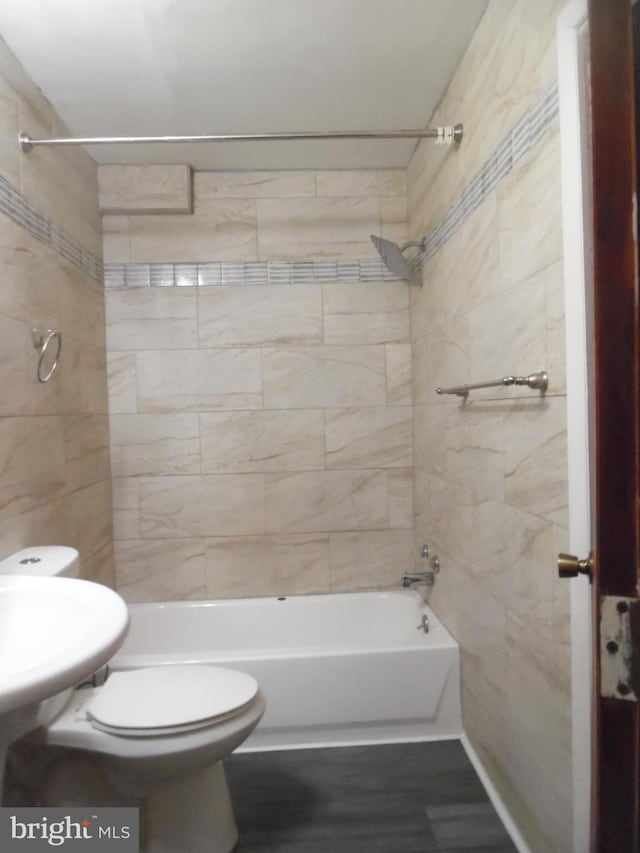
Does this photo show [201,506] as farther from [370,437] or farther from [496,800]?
[496,800]

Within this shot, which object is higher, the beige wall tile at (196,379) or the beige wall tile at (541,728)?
the beige wall tile at (196,379)

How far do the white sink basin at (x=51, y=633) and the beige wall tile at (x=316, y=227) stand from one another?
1810 millimetres

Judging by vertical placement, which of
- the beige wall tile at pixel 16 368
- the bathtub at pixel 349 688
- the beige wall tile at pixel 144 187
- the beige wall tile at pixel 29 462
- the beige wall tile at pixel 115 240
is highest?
the beige wall tile at pixel 144 187

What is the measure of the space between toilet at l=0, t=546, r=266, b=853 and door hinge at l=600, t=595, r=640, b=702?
1.06 metres

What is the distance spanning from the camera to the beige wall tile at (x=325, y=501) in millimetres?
2451

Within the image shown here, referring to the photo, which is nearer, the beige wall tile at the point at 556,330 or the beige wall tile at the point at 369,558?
the beige wall tile at the point at 556,330

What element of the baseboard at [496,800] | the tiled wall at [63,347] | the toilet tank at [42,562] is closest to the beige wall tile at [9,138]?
the tiled wall at [63,347]

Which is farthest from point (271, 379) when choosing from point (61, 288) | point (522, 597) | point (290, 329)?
point (522, 597)

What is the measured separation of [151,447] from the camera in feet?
7.91

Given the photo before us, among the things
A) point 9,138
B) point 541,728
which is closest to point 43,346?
point 9,138

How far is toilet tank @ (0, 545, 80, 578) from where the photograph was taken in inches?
55.9

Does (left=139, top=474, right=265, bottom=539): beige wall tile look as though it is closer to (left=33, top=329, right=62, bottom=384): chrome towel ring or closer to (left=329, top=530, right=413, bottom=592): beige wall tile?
(left=329, top=530, right=413, bottom=592): beige wall tile

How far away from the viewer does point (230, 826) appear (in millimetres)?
1404

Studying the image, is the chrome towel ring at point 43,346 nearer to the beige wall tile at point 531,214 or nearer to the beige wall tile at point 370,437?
the beige wall tile at point 370,437
